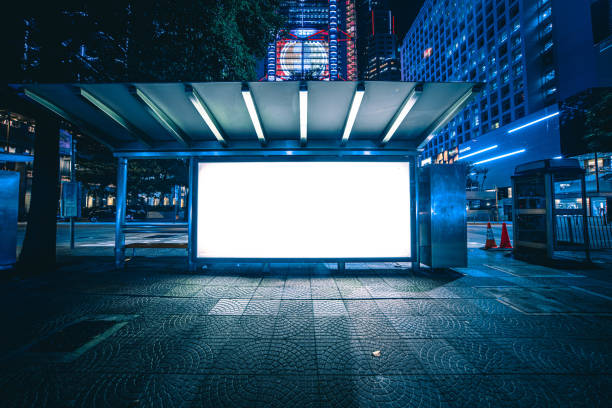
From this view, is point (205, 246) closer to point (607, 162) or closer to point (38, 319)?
point (38, 319)

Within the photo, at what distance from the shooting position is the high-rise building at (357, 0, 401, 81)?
146125 mm

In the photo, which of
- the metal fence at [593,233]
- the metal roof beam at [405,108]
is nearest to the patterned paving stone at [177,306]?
the metal roof beam at [405,108]

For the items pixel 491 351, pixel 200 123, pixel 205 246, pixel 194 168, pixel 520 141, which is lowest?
pixel 491 351

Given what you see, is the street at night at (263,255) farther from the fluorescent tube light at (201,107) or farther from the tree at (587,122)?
the tree at (587,122)

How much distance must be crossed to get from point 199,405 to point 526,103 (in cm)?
6000

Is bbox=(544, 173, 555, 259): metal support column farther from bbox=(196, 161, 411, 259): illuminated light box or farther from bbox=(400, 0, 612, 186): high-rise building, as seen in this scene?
bbox=(400, 0, 612, 186): high-rise building

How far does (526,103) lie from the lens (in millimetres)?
42125

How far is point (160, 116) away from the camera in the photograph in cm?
457

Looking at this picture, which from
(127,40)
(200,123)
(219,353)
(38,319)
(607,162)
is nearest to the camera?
(219,353)

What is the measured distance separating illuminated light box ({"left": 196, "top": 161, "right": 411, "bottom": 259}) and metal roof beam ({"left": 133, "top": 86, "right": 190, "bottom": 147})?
107 cm

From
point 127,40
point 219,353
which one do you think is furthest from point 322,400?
point 127,40

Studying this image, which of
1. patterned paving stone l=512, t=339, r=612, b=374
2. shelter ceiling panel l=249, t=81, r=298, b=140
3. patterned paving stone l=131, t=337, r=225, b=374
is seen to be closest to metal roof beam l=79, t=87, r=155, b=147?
shelter ceiling panel l=249, t=81, r=298, b=140

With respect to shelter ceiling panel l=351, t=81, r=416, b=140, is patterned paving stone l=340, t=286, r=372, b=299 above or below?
below

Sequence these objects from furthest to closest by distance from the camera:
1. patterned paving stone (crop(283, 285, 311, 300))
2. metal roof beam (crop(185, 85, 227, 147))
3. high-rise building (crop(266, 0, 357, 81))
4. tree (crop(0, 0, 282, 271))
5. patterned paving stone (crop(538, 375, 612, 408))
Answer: high-rise building (crop(266, 0, 357, 81)), tree (crop(0, 0, 282, 271)), metal roof beam (crop(185, 85, 227, 147)), patterned paving stone (crop(283, 285, 311, 300)), patterned paving stone (crop(538, 375, 612, 408))
